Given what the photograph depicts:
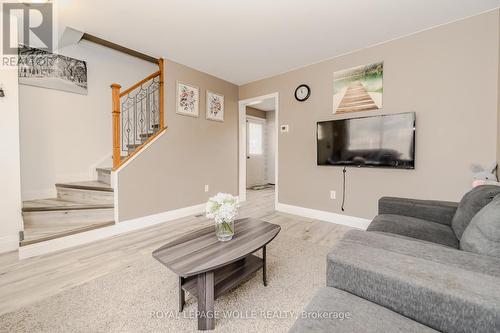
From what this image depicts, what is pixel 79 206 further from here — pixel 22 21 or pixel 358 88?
pixel 358 88

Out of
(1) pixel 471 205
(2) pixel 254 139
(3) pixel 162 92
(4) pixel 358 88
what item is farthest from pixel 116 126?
(2) pixel 254 139

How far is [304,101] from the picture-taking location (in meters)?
3.50

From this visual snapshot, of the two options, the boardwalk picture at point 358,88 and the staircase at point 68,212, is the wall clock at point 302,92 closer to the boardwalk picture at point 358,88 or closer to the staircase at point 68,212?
the boardwalk picture at point 358,88

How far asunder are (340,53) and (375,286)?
3.18 m

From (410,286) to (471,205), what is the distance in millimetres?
1184

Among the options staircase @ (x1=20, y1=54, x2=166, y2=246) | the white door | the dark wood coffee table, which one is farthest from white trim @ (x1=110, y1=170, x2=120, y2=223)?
the white door

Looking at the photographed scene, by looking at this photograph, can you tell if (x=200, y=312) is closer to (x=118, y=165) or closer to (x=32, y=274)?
(x=32, y=274)

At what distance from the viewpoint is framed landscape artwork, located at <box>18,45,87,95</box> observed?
280 cm

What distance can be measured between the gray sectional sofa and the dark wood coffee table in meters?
0.59

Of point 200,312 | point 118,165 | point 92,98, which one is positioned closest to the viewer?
Answer: point 200,312

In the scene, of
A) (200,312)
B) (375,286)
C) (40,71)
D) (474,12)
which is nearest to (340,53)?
(474,12)

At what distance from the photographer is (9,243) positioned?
2.21 m

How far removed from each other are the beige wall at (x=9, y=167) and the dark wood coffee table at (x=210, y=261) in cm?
212

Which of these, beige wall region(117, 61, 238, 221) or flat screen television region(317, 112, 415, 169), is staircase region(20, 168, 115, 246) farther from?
flat screen television region(317, 112, 415, 169)
